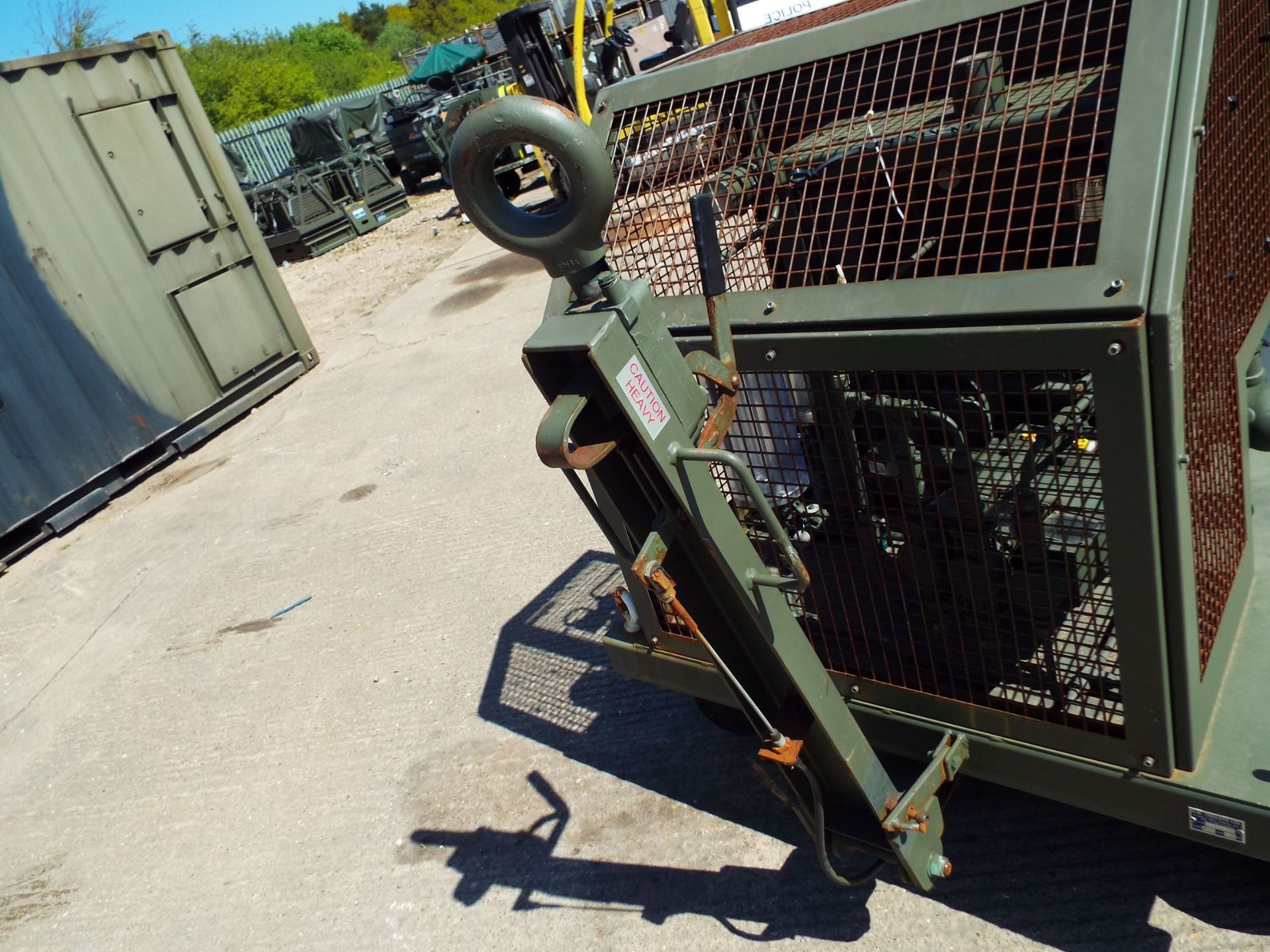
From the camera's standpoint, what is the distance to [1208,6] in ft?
5.49

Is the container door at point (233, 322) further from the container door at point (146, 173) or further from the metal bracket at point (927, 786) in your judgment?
the metal bracket at point (927, 786)

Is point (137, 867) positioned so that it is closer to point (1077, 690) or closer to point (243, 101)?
point (1077, 690)

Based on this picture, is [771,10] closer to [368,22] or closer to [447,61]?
[447,61]

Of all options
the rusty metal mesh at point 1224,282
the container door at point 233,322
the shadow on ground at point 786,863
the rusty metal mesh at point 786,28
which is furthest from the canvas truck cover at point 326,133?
the rusty metal mesh at point 1224,282

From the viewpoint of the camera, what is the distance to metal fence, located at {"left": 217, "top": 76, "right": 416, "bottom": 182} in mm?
19297

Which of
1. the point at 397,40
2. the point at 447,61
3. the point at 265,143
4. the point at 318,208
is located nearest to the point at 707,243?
the point at 318,208

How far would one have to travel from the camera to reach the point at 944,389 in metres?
2.02

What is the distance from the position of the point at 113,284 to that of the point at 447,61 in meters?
15.0

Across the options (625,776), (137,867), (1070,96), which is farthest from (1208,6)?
(137,867)

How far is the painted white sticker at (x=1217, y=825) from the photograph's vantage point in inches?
73.5

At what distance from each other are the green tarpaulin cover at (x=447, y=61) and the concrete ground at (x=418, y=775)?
15.9 m

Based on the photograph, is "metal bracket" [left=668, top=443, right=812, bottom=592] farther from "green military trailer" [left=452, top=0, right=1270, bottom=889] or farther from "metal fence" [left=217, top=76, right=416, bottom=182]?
"metal fence" [left=217, top=76, right=416, bottom=182]

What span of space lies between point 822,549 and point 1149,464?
35.6 inches

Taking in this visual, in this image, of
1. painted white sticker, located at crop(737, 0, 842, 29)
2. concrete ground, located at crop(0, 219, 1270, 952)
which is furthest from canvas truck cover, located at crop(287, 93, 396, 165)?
painted white sticker, located at crop(737, 0, 842, 29)
